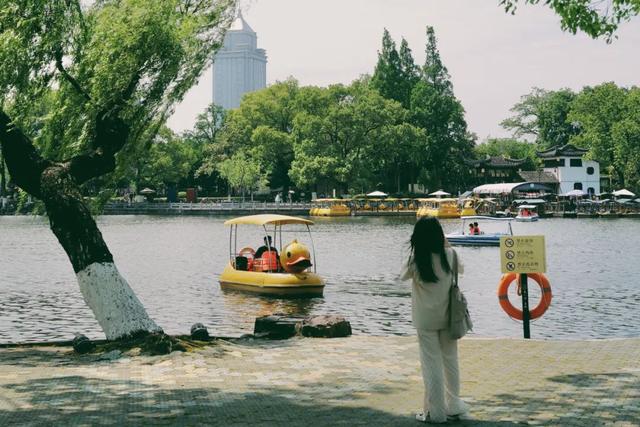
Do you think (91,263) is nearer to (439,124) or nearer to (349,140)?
(349,140)

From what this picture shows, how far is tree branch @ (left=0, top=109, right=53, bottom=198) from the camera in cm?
1253

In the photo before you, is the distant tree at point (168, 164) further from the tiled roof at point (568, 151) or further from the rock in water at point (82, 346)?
the rock in water at point (82, 346)

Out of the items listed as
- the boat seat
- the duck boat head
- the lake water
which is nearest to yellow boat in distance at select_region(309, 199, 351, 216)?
the lake water

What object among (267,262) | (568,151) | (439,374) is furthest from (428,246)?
(568,151)

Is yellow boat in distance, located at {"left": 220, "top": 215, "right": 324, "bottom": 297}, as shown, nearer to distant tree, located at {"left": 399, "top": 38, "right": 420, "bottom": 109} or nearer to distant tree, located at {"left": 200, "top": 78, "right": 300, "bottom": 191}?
distant tree, located at {"left": 200, "top": 78, "right": 300, "bottom": 191}

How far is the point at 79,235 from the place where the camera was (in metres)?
12.4

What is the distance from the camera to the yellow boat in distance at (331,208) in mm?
91688

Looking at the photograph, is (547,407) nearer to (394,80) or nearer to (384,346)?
(384,346)

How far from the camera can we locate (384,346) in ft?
40.1

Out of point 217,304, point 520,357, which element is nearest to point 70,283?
point 217,304

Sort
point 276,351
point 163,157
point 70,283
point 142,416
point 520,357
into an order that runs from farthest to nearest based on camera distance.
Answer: point 163,157 < point 70,283 < point 276,351 < point 520,357 < point 142,416

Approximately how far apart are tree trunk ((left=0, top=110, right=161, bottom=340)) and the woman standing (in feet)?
20.7

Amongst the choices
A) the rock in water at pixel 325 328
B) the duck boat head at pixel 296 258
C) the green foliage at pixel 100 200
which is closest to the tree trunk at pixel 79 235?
the green foliage at pixel 100 200

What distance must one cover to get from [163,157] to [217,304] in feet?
268
